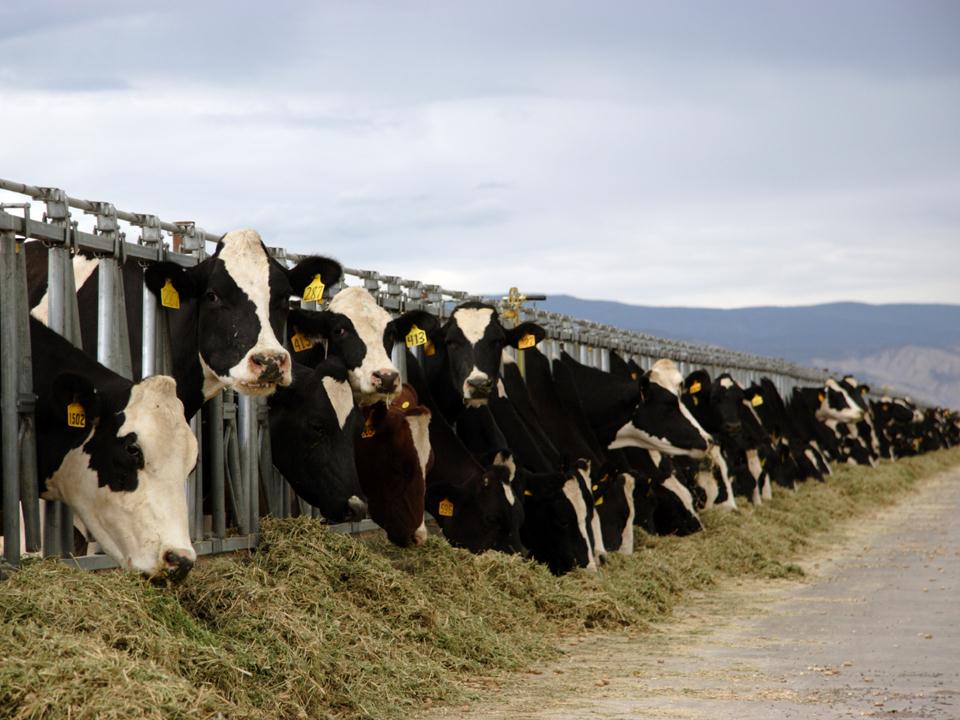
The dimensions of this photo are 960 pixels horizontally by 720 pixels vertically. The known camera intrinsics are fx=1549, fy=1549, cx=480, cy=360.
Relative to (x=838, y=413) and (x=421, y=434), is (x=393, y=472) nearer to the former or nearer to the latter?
(x=421, y=434)

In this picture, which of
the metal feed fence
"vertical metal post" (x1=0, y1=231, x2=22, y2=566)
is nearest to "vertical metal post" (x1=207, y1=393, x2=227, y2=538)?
the metal feed fence

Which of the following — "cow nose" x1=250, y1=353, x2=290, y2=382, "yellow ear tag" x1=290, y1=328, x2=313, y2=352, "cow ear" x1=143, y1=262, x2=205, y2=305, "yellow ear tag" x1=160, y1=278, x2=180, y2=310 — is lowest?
"cow nose" x1=250, y1=353, x2=290, y2=382

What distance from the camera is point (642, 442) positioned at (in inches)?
709

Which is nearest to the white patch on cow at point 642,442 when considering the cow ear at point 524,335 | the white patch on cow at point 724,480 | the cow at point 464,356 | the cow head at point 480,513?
the white patch on cow at point 724,480

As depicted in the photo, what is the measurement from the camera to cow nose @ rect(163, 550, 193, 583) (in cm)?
741

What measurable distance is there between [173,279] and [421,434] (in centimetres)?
326

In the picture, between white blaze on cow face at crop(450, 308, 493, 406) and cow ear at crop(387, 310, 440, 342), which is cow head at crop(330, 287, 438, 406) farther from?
white blaze on cow face at crop(450, 308, 493, 406)

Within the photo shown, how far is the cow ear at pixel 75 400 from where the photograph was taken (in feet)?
24.6

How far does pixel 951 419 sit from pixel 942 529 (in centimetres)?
4910

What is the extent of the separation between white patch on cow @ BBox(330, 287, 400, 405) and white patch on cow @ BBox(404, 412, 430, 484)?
77 cm

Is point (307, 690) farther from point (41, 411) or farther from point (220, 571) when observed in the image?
point (41, 411)

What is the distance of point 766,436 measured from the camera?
84.9ft

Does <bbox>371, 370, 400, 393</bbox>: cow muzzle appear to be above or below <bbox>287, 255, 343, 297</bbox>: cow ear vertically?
below

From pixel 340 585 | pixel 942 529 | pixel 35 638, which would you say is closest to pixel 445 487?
pixel 340 585
